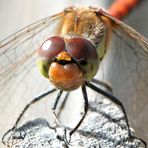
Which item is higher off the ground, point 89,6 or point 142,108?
point 89,6

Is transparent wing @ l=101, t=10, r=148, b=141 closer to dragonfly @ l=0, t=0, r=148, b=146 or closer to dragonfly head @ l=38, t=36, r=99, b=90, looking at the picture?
dragonfly @ l=0, t=0, r=148, b=146

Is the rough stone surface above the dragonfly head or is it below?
below

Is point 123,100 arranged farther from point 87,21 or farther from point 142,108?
point 87,21

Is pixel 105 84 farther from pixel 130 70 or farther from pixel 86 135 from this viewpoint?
pixel 86 135

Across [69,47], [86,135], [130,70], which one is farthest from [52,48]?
[130,70]

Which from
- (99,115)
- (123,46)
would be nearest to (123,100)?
(123,46)

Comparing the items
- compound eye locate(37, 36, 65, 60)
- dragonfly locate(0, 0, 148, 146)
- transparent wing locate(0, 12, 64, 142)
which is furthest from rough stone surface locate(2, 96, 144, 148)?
transparent wing locate(0, 12, 64, 142)
